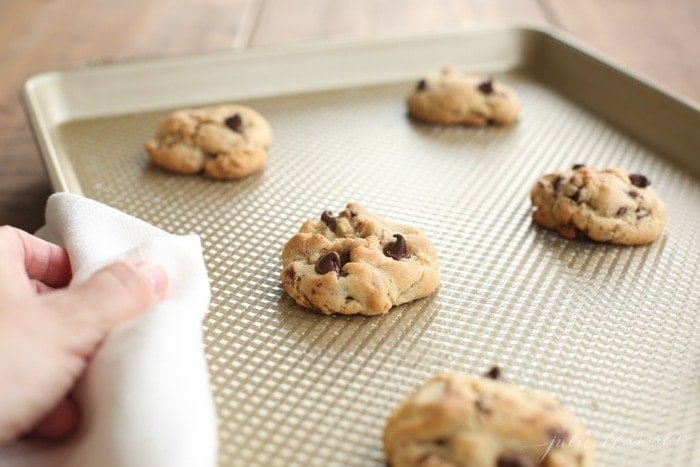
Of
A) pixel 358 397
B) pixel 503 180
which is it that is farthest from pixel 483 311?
pixel 503 180

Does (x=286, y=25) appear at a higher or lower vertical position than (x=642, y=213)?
lower

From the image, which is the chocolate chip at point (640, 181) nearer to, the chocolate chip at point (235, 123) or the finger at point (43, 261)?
the chocolate chip at point (235, 123)

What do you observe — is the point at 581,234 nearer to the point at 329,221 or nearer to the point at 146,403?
the point at 329,221

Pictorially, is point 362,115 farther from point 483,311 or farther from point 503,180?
point 483,311

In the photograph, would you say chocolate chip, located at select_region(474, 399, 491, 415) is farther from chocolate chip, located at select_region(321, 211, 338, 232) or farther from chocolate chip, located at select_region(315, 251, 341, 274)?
chocolate chip, located at select_region(321, 211, 338, 232)

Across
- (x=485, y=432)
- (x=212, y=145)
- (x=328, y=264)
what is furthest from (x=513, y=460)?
Answer: (x=212, y=145)

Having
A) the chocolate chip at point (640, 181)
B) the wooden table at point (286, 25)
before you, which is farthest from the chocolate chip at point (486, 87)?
the chocolate chip at point (640, 181)
